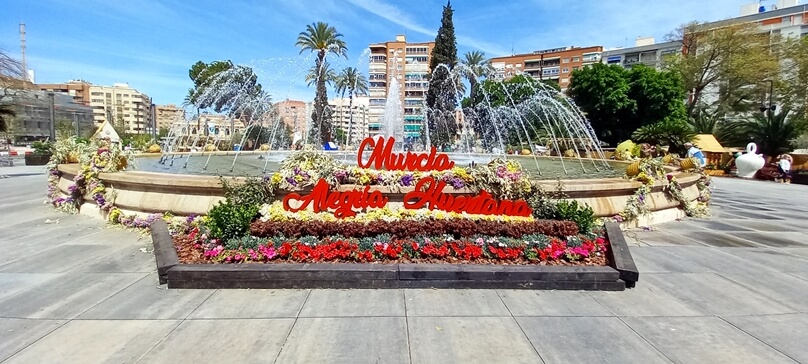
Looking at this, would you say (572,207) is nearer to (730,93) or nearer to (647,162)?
(647,162)

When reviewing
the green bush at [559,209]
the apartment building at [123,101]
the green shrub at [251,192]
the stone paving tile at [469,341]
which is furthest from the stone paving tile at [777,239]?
the apartment building at [123,101]

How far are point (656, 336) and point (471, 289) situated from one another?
194 centimetres

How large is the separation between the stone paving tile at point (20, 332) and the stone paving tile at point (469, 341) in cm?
342

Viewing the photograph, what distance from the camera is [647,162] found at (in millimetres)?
8789

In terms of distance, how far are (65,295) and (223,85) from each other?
55.5m

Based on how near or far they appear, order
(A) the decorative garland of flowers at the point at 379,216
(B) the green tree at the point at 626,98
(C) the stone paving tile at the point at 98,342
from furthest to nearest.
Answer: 1. (B) the green tree at the point at 626,98
2. (A) the decorative garland of flowers at the point at 379,216
3. (C) the stone paving tile at the point at 98,342

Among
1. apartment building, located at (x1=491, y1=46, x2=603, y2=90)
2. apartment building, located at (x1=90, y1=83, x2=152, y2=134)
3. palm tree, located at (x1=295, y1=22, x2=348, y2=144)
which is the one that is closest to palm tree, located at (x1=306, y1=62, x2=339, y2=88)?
palm tree, located at (x1=295, y1=22, x2=348, y2=144)

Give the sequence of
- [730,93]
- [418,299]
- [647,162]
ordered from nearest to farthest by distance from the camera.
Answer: [418,299] → [647,162] → [730,93]

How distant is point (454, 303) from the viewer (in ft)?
14.9

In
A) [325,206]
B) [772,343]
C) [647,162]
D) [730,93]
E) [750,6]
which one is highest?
[750,6]

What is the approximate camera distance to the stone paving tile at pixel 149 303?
4160 mm

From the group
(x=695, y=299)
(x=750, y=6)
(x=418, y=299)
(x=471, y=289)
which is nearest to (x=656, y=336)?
(x=695, y=299)

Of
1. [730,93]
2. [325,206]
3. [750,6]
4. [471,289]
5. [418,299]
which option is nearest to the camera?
[418,299]

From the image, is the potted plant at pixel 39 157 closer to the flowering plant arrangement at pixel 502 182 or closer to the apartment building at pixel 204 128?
the apartment building at pixel 204 128
